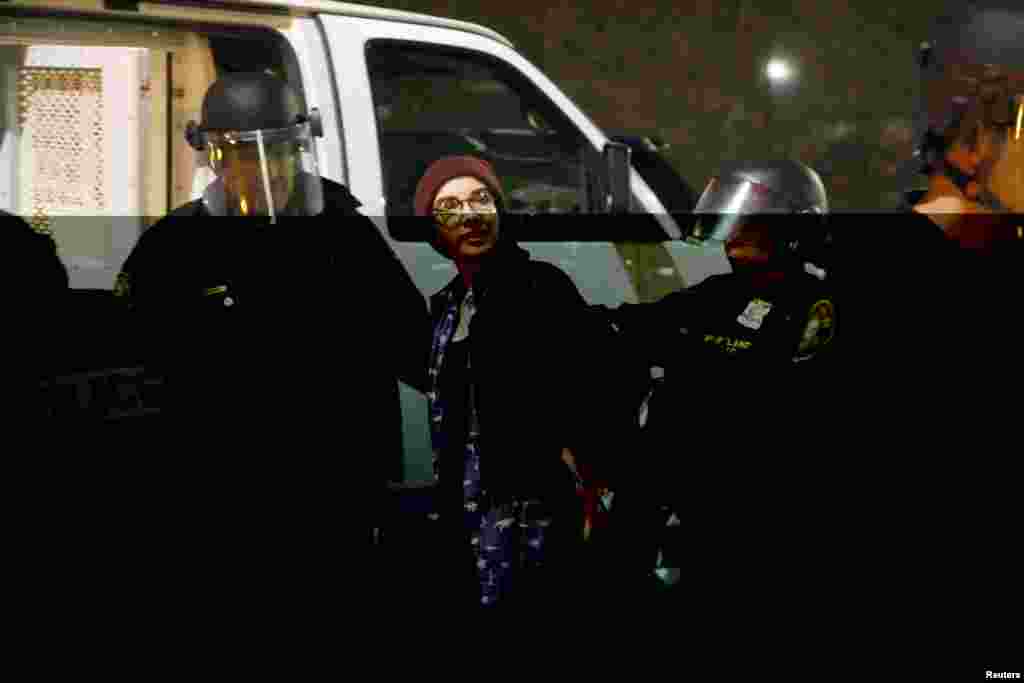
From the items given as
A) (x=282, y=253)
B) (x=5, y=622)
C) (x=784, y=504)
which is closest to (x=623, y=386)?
(x=784, y=504)

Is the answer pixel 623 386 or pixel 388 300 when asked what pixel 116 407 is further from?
pixel 623 386

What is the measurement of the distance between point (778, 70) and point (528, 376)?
1142cm

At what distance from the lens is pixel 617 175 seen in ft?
13.3

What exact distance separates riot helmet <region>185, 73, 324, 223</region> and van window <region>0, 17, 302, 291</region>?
0.70 ft

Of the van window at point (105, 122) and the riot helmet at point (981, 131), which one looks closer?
the riot helmet at point (981, 131)

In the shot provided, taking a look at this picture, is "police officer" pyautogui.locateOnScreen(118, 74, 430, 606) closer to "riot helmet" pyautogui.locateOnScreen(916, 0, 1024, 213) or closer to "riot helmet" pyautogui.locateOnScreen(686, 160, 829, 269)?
"riot helmet" pyautogui.locateOnScreen(686, 160, 829, 269)

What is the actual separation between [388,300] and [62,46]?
117 centimetres

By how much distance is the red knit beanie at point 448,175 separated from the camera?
10.6ft

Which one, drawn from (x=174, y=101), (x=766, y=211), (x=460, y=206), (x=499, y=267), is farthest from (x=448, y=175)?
(x=174, y=101)

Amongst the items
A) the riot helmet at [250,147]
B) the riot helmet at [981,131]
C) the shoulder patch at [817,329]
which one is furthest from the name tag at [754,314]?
the riot helmet at [250,147]

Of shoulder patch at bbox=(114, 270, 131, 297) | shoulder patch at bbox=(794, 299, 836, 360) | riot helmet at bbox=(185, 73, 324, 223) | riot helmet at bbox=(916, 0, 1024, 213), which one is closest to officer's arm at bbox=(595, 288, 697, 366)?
shoulder patch at bbox=(794, 299, 836, 360)

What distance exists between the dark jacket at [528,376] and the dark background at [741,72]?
30.2 feet

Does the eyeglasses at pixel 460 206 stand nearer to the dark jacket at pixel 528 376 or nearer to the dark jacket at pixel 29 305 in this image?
the dark jacket at pixel 528 376

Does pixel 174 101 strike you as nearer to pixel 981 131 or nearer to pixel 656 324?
pixel 656 324
